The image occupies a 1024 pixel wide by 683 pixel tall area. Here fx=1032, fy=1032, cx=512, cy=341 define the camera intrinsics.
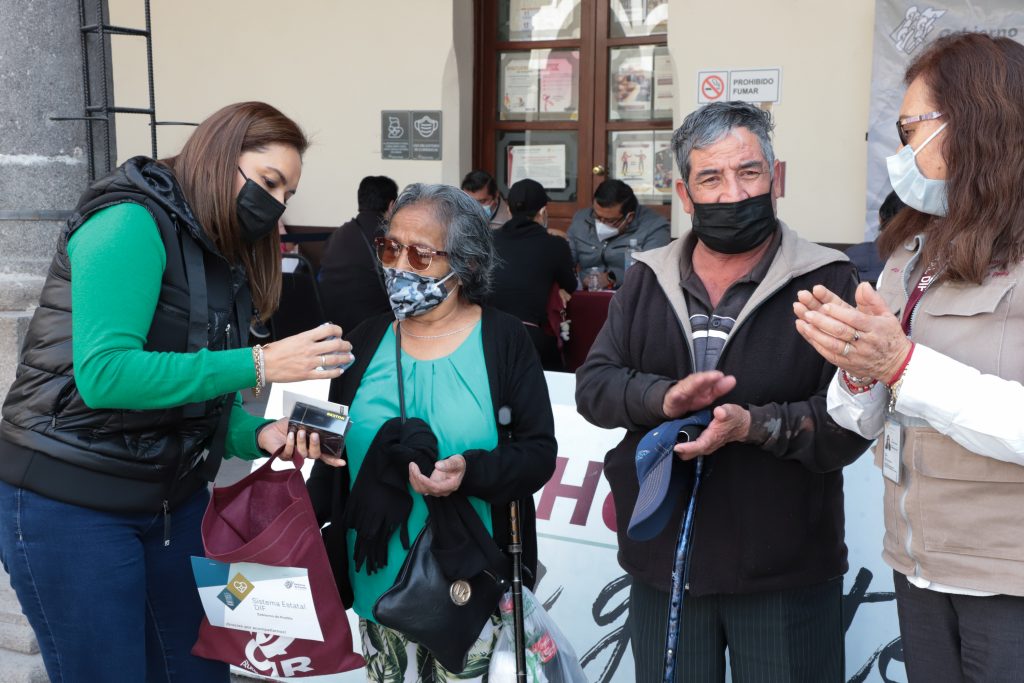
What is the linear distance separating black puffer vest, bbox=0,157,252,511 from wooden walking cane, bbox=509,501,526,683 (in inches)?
31.2

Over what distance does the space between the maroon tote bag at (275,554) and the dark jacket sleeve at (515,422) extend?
39 centimetres

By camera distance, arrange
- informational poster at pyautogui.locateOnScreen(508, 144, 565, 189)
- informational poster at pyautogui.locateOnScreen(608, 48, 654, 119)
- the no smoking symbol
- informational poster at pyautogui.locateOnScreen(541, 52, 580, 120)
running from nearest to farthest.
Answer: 1. the no smoking symbol
2. informational poster at pyautogui.locateOnScreen(608, 48, 654, 119)
3. informational poster at pyautogui.locateOnScreen(541, 52, 580, 120)
4. informational poster at pyautogui.locateOnScreen(508, 144, 565, 189)

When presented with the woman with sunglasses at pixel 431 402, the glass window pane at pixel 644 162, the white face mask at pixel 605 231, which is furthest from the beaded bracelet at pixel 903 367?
the glass window pane at pixel 644 162

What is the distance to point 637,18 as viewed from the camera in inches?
319

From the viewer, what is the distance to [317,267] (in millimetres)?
8445

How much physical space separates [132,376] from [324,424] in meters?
0.43

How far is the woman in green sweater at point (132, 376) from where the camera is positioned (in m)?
2.17

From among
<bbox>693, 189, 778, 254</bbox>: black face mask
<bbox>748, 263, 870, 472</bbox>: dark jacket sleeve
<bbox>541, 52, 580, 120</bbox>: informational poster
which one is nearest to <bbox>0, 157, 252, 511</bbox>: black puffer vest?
<bbox>693, 189, 778, 254</bbox>: black face mask

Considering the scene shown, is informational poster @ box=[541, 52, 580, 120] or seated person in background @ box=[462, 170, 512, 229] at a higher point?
informational poster @ box=[541, 52, 580, 120]

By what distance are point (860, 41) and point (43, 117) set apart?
5169 mm

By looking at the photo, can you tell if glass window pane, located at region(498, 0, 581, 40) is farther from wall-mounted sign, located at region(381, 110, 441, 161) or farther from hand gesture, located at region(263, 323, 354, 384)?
hand gesture, located at region(263, 323, 354, 384)

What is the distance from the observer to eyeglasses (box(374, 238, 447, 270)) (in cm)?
253

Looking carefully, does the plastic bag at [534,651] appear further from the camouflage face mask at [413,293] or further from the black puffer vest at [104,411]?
the black puffer vest at [104,411]

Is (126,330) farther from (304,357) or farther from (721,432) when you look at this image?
(721,432)
